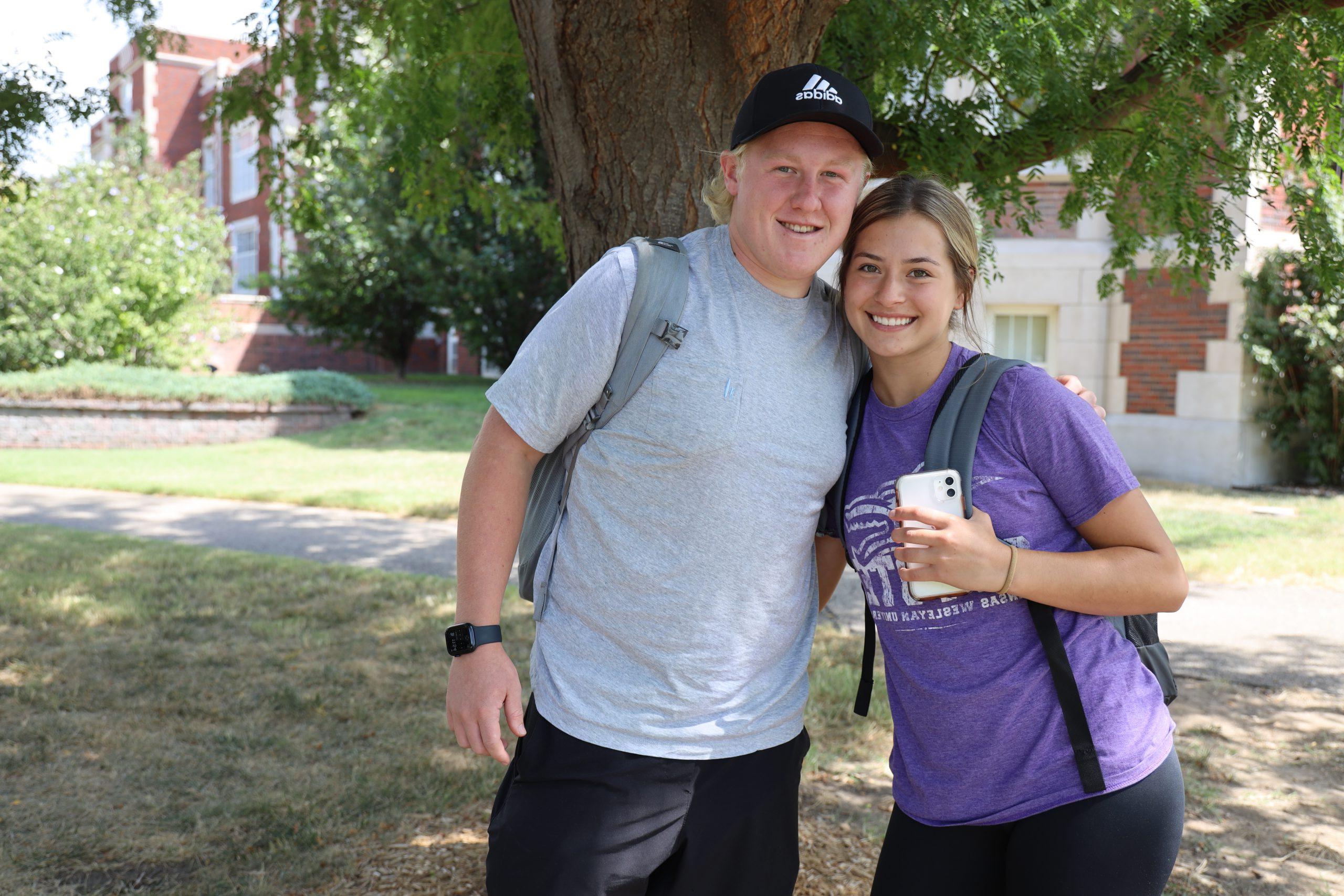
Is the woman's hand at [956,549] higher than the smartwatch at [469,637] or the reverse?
higher

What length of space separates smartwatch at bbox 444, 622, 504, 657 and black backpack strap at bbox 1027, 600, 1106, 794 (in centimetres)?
98

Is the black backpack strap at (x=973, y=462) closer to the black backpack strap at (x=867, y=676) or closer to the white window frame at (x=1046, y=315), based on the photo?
the black backpack strap at (x=867, y=676)

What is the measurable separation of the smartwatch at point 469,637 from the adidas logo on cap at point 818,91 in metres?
1.19

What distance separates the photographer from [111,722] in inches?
181

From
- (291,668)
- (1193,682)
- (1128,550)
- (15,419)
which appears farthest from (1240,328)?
(15,419)

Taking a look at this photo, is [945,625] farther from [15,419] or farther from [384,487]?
[15,419]

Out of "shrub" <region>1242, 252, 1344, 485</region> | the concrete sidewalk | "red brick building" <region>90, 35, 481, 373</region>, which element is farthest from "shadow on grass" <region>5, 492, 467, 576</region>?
"red brick building" <region>90, 35, 481, 373</region>

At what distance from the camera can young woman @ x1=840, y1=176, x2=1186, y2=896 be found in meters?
1.78

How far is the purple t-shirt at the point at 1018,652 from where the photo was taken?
1.80 meters

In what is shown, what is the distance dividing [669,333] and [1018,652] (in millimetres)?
857

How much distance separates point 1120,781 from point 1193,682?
4.00 m

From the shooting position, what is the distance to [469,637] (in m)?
1.95

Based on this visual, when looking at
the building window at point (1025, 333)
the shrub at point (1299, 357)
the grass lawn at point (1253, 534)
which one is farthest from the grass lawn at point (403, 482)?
the building window at point (1025, 333)

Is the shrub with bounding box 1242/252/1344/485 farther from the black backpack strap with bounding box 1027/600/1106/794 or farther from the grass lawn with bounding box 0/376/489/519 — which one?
the black backpack strap with bounding box 1027/600/1106/794
